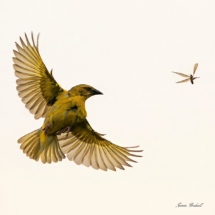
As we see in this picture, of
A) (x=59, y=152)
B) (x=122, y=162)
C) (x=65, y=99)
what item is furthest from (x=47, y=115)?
(x=122, y=162)

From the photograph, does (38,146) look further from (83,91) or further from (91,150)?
(83,91)

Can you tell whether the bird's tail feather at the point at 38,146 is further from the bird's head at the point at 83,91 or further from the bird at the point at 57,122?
the bird's head at the point at 83,91

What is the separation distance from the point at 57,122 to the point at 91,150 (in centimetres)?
128

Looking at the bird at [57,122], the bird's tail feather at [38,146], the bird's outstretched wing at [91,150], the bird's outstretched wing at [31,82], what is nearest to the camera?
the bird at [57,122]

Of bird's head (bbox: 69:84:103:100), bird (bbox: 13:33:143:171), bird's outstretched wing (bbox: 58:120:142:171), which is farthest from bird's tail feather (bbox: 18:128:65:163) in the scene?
bird's head (bbox: 69:84:103:100)

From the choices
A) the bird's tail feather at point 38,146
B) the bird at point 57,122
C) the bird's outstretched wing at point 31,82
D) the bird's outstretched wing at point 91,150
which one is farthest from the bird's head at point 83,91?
the bird's tail feather at point 38,146

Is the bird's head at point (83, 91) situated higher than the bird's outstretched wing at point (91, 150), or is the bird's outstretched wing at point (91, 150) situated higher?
the bird's head at point (83, 91)

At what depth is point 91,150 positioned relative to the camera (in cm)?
945

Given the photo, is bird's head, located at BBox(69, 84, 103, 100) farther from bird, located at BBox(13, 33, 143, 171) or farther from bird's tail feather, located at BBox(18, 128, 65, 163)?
bird's tail feather, located at BBox(18, 128, 65, 163)

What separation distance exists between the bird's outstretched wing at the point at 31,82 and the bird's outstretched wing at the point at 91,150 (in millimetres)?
801

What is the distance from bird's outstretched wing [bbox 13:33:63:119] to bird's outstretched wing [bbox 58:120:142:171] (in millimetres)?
801

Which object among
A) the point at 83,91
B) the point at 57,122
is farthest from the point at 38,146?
the point at 83,91

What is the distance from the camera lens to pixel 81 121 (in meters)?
8.66

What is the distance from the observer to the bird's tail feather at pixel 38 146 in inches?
356
